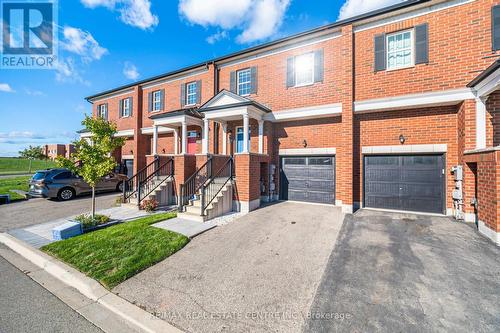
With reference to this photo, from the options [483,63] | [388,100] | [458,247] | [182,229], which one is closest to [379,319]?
[458,247]

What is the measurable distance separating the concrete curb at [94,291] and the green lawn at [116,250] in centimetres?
13

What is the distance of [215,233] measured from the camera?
6.20 m

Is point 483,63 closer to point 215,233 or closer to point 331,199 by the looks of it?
point 331,199

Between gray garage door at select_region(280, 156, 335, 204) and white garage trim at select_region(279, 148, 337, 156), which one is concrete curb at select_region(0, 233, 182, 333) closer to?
gray garage door at select_region(280, 156, 335, 204)

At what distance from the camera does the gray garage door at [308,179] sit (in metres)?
9.19

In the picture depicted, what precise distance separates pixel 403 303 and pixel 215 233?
178 inches

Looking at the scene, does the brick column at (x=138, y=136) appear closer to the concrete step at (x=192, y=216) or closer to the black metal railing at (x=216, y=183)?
the black metal railing at (x=216, y=183)

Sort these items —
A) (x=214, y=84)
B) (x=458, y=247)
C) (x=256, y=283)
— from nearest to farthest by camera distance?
1. (x=256, y=283)
2. (x=458, y=247)
3. (x=214, y=84)

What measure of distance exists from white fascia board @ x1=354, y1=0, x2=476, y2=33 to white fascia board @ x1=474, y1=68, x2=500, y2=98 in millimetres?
3097

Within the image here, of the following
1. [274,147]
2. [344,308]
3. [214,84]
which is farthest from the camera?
[214,84]

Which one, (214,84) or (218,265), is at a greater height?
(214,84)

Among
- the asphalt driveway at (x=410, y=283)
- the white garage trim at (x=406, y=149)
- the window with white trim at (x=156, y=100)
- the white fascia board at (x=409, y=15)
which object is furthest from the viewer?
the window with white trim at (x=156, y=100)

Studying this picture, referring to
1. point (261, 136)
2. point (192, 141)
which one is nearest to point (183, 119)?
point (192, 141)

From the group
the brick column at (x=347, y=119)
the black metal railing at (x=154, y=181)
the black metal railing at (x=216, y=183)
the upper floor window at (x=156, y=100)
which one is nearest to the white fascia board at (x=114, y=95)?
the upper floor window at (x=156, y=100)
